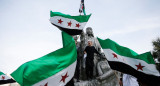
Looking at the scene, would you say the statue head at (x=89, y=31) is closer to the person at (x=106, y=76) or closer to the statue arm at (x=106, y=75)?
the person at (x=106, y=76)

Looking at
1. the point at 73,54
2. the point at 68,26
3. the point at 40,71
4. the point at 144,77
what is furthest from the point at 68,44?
the point at 144,77

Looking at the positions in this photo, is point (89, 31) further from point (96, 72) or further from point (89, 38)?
point (96, 72)

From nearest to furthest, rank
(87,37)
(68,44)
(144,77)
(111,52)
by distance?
(144,77) → (111,52) → (68,44) → (87,37)

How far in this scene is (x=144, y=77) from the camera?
414 cm

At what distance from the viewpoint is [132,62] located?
4566 millimetres

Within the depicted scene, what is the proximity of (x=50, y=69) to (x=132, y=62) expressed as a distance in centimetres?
325

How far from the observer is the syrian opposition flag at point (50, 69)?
4277 millimetres

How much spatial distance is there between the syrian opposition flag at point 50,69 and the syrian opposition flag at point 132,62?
1753 millimetres

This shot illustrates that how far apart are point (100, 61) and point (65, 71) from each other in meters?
2.37

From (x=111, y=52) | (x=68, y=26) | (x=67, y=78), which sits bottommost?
(x=67, y=78)

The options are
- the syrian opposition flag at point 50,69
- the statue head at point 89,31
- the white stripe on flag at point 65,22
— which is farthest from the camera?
the statue head at point 89,31

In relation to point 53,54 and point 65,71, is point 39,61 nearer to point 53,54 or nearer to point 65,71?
point 53,54

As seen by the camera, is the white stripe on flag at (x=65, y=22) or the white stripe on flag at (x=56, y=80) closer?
the white stripe on flag at (x=56, y=80)

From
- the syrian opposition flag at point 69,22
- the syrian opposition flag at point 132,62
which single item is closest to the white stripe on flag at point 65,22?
the syrian opposition flag at point 69,22
